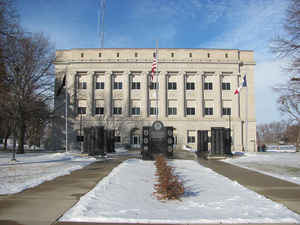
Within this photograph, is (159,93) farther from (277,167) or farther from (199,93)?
(277,167)


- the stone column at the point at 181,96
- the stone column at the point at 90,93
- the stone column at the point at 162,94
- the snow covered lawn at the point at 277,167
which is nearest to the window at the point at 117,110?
the stone column at the point at 90,93

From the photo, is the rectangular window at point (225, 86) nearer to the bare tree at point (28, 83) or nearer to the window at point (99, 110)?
the window at point (99, 110)

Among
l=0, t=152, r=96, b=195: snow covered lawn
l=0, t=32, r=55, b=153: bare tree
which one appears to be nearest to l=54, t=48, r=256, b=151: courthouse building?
l=0, t=32, r=55, b=153: bare tree

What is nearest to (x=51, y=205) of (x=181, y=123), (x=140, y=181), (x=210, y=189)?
(x=140, y=181)

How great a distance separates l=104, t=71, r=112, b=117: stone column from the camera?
51469 mm

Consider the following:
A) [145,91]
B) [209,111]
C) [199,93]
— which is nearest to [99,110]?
[145,91]

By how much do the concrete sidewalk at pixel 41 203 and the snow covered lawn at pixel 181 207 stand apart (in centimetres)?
40

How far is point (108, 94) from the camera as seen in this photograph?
170ft

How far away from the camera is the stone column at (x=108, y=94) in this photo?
5147cm

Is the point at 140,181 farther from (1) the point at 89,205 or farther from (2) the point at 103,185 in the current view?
(1) the point at 89,205

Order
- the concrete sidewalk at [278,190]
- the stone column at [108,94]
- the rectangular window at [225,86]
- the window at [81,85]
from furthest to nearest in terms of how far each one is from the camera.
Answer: the rectangular window at [225,86]
the window at [81,85]
the stone column at [108,94]
the concrete sidewalk at [278,190]

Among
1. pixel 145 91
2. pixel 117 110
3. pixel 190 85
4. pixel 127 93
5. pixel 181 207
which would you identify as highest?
pixel 190 85

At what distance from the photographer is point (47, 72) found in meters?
31.1

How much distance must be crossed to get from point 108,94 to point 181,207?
4649cm
